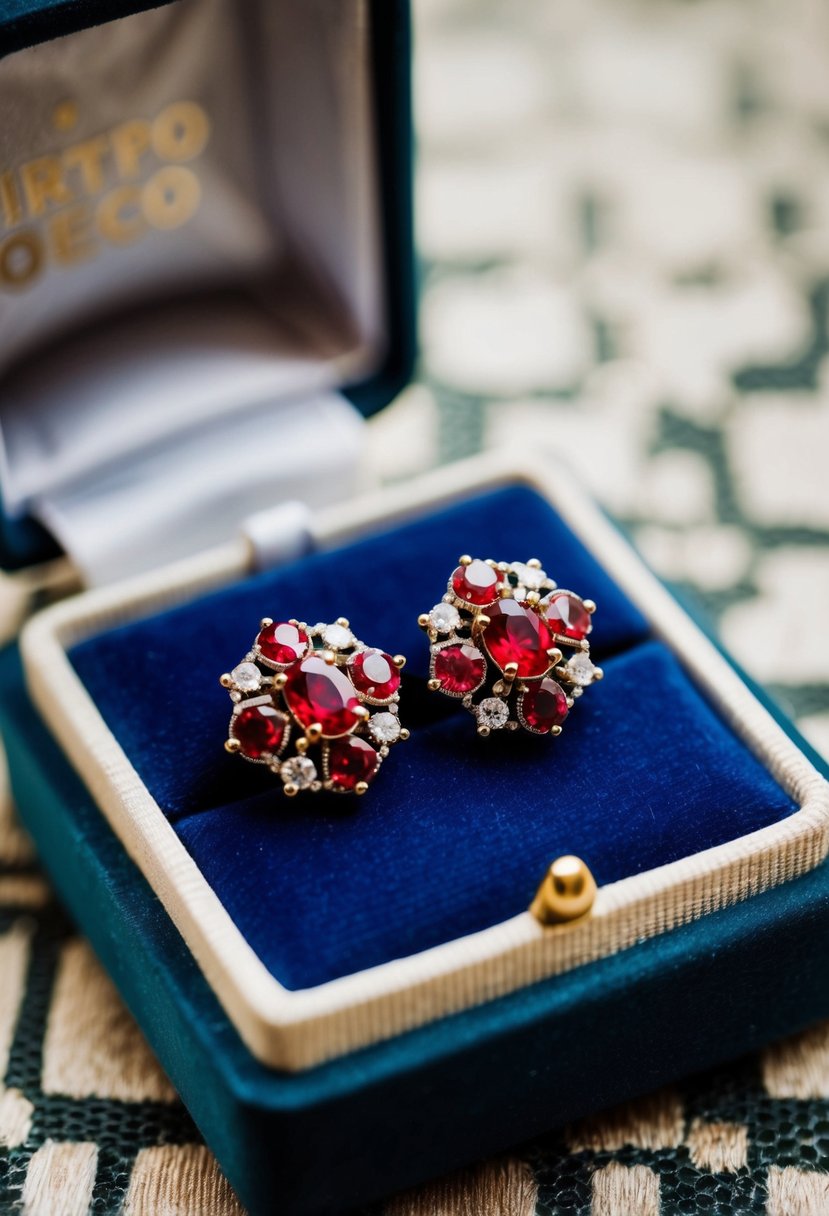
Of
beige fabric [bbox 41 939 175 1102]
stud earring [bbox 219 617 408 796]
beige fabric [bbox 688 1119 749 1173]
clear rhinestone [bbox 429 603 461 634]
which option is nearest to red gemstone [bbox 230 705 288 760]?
stud earring [bbox 219 617 408 796]

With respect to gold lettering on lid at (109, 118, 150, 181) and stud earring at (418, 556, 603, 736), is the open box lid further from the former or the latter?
stud earring at (418, 556, 603, 736)

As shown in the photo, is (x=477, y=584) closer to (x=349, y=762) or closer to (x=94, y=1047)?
(x=349, y=762)

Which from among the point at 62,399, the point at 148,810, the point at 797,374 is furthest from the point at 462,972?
the point at 797,374

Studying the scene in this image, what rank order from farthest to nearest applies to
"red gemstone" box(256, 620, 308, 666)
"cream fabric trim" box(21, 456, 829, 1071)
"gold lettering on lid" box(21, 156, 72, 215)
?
"gold lettering on lid" box(21, 156, 72, 215)
"red gemstone" box(256, 620, 308, 666)
"cream fabric trim" box(21, 456, 829, 1071)

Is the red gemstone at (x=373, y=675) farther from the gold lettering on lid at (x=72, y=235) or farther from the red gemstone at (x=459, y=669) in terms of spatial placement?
the gold lettering on lid at (x=72, y=235)

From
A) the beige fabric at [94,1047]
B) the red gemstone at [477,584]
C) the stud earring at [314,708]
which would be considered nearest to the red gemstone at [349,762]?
the stud earring at [314,708]
